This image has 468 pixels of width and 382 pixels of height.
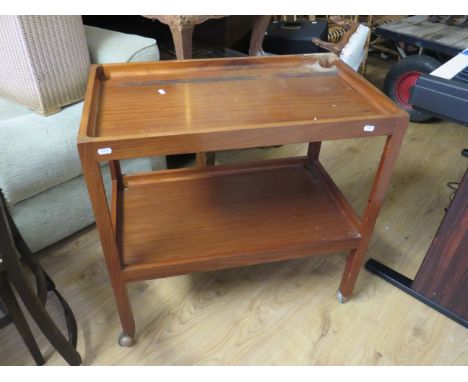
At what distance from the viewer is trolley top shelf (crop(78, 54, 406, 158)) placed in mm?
698

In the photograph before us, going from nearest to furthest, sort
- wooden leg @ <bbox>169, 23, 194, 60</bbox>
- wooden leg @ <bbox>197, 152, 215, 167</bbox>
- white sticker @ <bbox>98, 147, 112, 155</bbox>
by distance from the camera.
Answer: white sticker @ <bbox>98, 147, 112, 155</bbox>, wooden leg @ <bbox>169, 23, 194, 60</bbox>, wooden leg @ <bbox>197, 152, 215, 167</bbox>

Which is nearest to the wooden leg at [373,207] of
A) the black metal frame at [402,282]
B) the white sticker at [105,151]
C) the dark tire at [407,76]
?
the black metal frame at [402,282]

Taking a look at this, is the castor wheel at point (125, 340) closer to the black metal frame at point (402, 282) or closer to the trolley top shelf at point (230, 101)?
the trolley top shelf at point (230, 101)

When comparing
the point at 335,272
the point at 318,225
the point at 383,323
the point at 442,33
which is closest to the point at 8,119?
the point at 318,225

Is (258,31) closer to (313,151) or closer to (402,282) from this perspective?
(313,151)

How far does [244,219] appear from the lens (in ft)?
3.20

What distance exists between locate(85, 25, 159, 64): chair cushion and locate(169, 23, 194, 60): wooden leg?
0.12 metres

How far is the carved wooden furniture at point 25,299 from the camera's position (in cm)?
71

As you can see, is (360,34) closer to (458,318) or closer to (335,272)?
(335,272)

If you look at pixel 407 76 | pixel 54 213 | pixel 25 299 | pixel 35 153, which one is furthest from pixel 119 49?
pixel 407 76

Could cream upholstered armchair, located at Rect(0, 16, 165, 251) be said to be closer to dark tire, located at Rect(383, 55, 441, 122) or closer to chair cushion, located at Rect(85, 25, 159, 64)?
chair cushion, located at Rect(85, 25, 159, 64)

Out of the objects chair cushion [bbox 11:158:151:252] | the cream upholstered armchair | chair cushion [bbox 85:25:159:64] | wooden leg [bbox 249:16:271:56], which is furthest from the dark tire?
chair cushion [bbox 11:158:151:252]

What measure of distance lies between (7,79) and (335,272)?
1086 mm

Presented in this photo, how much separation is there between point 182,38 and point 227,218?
1.89 ft
